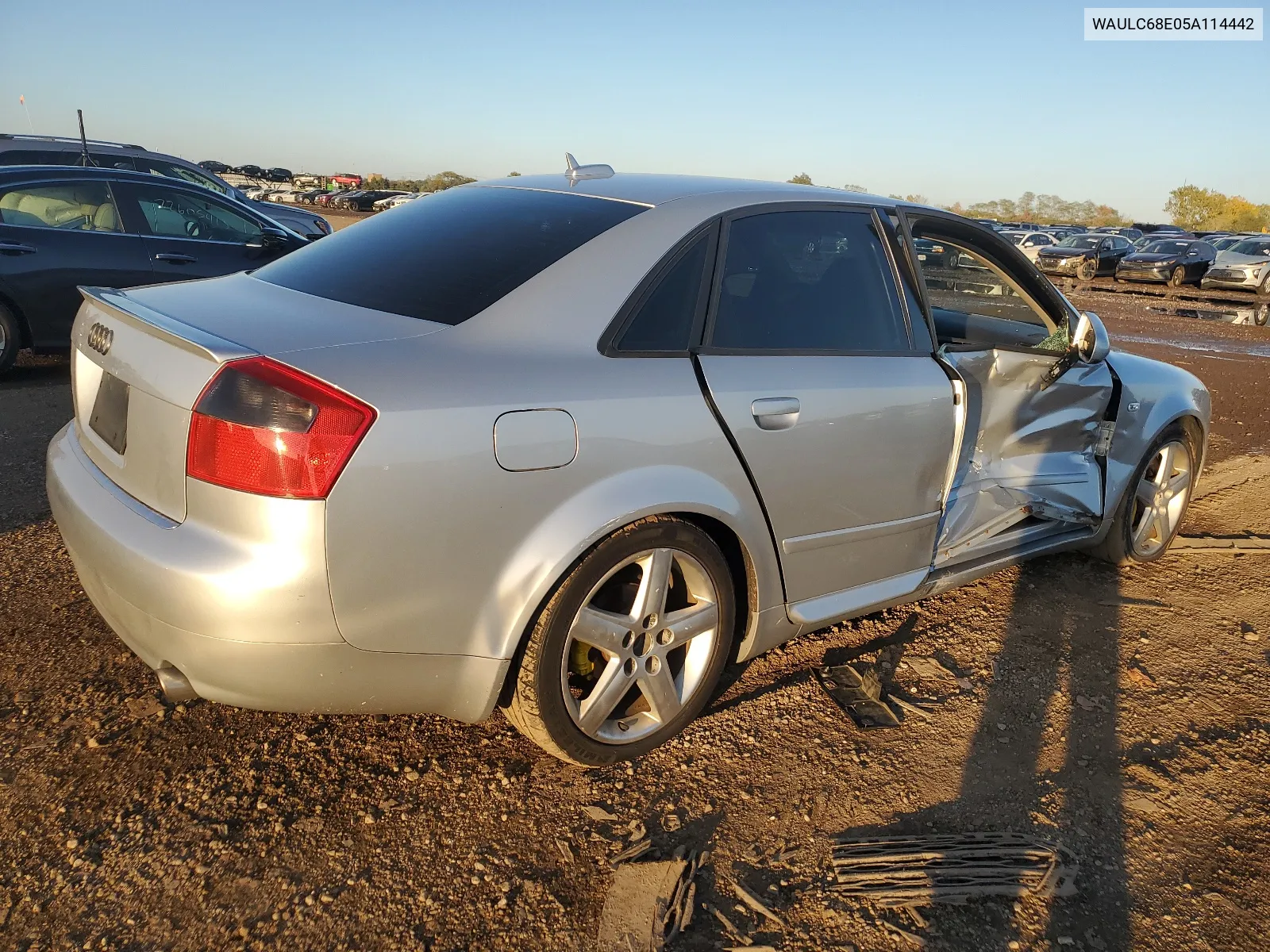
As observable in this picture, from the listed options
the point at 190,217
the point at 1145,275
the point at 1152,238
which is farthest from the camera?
the point at 1152,238

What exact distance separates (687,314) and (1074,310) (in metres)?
2.10

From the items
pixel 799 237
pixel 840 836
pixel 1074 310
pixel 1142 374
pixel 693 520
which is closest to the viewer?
pixel 840 836

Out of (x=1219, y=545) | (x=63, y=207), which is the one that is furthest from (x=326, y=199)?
(x=1219, y=545)

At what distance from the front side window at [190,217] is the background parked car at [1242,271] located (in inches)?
944

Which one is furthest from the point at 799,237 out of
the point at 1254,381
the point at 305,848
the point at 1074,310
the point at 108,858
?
the point at 1254,381

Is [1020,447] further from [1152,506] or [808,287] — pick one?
[808,287]

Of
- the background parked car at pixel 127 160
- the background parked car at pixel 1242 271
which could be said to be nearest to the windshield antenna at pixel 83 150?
the background parked car at pixel 127 160

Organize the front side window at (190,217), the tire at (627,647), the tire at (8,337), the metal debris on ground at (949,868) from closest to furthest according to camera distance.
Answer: the metal debris on ground at (949,868), the tire at (627,647), the tire at (8,337), the front side window at (190,217)

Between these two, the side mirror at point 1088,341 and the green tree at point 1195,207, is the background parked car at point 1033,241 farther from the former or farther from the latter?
the green tree at point 1195,207

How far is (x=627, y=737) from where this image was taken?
8.63 ft

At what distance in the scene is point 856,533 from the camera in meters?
3.01

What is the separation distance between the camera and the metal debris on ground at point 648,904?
6.66 ft

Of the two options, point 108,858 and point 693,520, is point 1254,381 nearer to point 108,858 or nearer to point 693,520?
point 693,520

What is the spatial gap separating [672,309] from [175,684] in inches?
63.6
